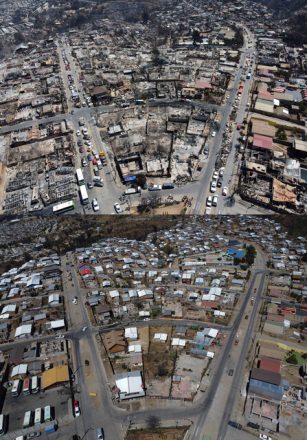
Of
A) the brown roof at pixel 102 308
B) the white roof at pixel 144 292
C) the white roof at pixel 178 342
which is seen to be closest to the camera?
the white roof at pixel 178 342

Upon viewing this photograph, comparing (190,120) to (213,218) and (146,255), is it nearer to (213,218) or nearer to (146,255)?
(213,218)

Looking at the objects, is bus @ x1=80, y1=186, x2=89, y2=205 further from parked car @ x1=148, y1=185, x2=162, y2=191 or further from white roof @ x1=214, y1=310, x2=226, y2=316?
white roof @ x1=214, y1=310, x2=226, y2=316

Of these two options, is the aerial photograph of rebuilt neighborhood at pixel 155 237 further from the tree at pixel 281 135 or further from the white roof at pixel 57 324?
the tree at pixel 281 135

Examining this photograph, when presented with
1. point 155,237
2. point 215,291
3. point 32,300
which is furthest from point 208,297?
point 32,300

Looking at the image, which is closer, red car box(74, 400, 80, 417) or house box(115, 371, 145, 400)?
red car box(74, 400, 80, 417)

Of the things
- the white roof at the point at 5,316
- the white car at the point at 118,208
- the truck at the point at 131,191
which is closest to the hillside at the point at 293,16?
the truck at the point at 131,191

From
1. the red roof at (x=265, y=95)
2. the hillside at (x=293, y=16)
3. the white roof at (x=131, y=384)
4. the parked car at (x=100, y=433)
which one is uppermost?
the hillside at (x=293, y=16)

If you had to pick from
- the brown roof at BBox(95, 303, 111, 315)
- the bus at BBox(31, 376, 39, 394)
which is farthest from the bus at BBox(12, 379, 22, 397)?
the brown roof at BBox(95, 303, 111, 315)
